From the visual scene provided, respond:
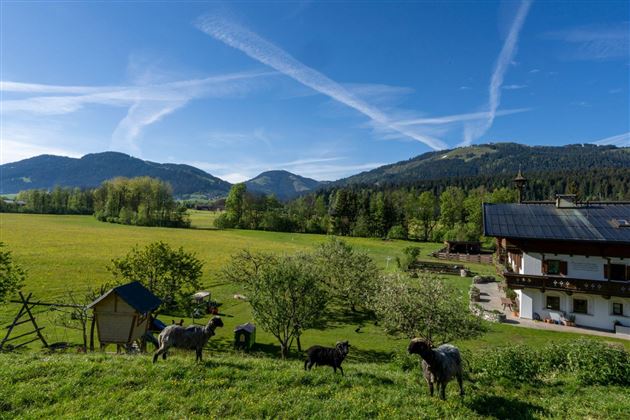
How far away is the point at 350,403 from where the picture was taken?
8594mm

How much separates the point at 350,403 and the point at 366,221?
346 feet

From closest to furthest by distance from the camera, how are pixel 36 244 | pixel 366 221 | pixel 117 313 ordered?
pixel 117 313
pixel 36 244
pixel 366 221

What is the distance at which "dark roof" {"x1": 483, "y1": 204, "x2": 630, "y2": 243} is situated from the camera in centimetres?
2784

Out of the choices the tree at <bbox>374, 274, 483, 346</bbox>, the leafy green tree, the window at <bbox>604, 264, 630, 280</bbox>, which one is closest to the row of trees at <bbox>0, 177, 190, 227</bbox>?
the leafy green tree

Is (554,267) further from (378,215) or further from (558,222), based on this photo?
(378,215)

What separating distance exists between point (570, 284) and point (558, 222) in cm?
576

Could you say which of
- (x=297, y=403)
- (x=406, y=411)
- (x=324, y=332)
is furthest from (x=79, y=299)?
(x=406, y=411)

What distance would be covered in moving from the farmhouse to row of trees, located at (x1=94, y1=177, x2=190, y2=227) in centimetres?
11967

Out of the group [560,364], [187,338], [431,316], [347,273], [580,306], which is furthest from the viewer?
[347,273]

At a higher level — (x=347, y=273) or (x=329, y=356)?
(x=329, y=356)

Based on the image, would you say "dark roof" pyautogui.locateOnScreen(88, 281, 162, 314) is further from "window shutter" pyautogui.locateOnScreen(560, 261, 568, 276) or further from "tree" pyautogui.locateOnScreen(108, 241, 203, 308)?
"window shutter" pyautogui.locateOnScreen(560, 261, 568, 276)

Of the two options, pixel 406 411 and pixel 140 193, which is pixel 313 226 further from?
pixel 406 411

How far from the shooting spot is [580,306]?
29359 millimetres

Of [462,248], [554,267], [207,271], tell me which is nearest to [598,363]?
[554,267]
